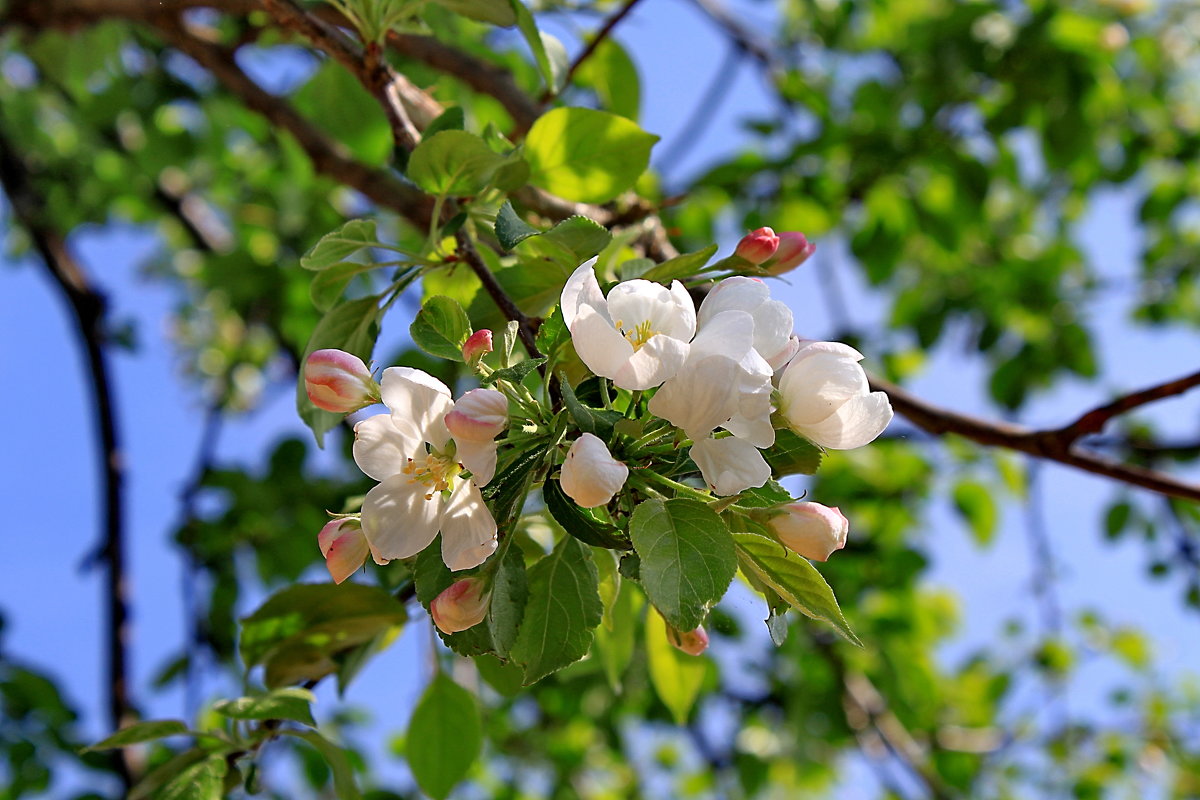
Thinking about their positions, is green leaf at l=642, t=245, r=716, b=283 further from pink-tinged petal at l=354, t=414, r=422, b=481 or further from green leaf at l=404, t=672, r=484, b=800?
green leaf at l=404, t=672, r=484, b=800

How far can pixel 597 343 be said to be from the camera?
0.61 meters

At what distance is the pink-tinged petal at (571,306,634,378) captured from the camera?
61cm

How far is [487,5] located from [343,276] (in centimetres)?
32

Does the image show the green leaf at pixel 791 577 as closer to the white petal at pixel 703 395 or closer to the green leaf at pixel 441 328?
the white petal at pixel 703 395

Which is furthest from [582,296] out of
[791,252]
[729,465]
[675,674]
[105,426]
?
[105,426]

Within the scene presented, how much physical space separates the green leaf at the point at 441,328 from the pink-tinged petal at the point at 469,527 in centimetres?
10

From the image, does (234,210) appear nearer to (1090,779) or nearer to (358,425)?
(358,425)

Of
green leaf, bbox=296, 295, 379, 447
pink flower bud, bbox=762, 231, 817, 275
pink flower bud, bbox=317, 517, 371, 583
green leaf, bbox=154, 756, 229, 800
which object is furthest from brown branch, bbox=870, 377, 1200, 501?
green leaf, bbox=154, 756, 229, 800

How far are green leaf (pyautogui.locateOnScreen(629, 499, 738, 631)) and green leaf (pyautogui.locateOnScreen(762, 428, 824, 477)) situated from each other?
109mm

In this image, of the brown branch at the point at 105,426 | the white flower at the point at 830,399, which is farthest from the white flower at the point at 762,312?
the brown branch at the point at 105,426

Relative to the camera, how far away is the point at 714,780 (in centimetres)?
317

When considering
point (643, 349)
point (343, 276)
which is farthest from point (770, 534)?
point (343, 276)

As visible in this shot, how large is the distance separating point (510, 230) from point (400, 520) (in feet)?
0.81

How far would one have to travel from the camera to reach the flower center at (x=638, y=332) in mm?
657
